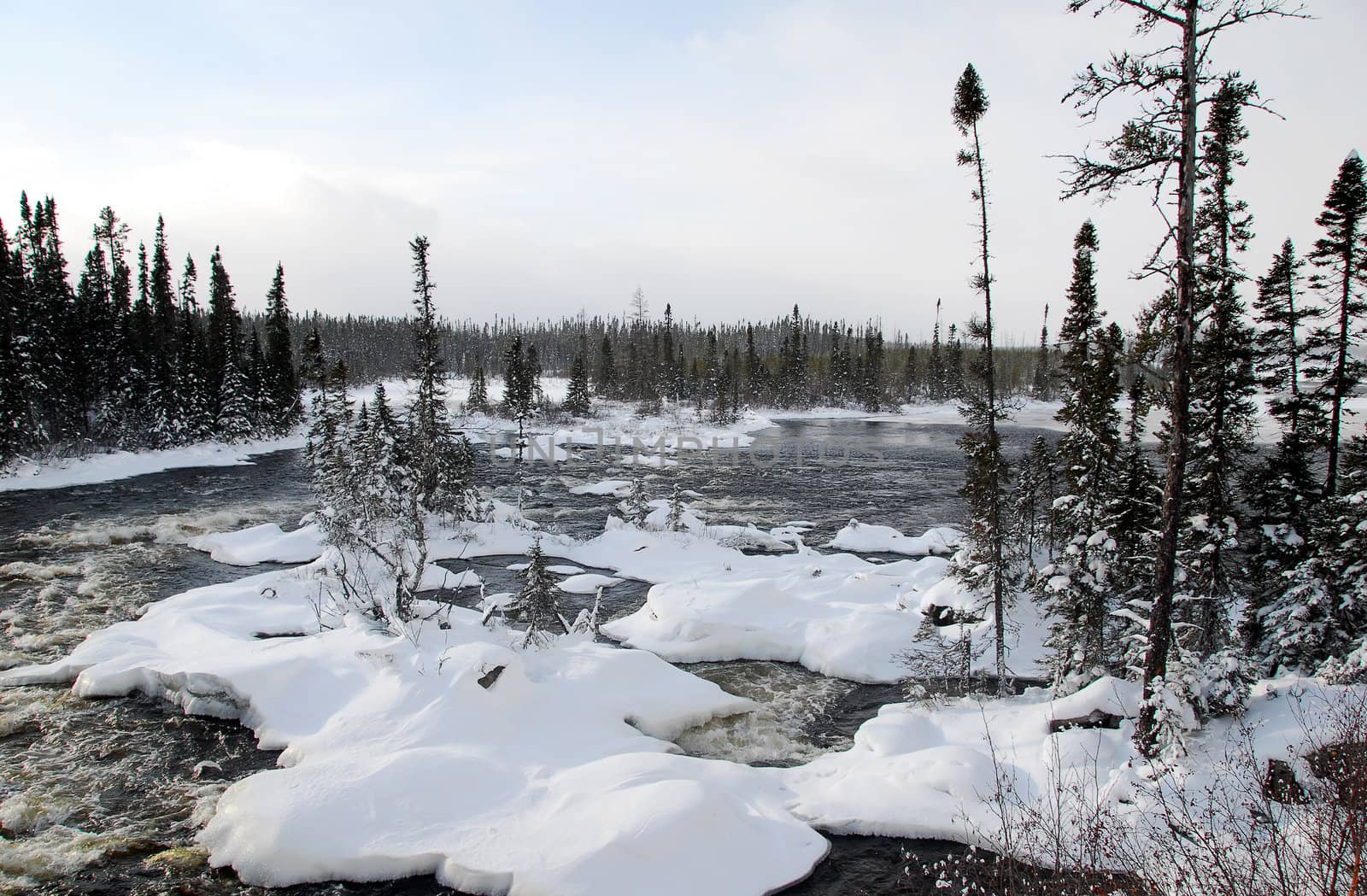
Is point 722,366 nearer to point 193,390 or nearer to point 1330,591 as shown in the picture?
point 193,390

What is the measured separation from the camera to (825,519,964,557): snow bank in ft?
81.3

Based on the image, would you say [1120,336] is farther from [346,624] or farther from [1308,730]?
[346,624]

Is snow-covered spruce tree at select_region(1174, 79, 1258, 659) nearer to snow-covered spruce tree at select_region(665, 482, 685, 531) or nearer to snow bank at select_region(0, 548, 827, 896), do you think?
snow bank at select_region(0, 548, 827, 896)

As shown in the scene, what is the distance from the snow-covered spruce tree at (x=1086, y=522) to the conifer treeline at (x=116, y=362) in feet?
157

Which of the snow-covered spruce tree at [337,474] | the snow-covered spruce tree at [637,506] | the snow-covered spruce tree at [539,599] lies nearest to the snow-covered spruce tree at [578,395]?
the snow-covered spruce tree at [337,474]

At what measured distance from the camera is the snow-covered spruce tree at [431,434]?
1872cm

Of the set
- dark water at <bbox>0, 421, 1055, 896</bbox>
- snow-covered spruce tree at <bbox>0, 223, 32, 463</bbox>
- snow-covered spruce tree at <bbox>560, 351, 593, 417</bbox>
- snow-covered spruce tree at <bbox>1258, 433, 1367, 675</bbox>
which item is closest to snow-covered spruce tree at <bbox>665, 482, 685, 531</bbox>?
dark water at <bbox>0, 421, 1055, 896</bbox>

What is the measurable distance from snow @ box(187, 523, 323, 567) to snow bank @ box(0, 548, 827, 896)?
8.54 meters

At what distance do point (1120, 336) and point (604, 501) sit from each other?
2280cm

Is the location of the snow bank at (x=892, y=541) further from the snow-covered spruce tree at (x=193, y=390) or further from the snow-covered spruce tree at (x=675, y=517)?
the snow-covered spruce tree at (x=193, y=390)

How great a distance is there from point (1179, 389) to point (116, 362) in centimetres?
6125

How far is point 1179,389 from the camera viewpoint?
9062 mm

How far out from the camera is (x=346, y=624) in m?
13.3

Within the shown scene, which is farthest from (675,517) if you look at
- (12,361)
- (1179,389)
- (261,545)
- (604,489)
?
(12,361)
